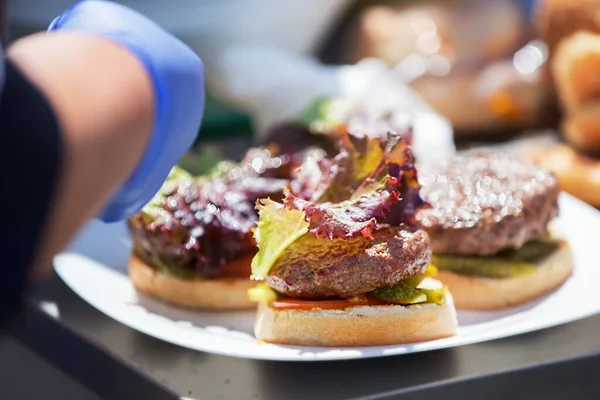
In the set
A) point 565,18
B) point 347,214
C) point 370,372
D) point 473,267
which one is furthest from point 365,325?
point 565,18

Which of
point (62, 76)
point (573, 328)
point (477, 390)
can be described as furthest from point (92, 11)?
point (573, 328)

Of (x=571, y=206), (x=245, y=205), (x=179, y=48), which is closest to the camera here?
(x=179, y=48)

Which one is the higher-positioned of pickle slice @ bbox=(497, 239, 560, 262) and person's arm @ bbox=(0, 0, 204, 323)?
person's arm @ bbox=(0, 0, 204, 323)

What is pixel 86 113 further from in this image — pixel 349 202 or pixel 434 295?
pixel 434 295

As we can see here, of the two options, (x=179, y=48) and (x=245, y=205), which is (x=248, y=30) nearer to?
(x=245, y=205)

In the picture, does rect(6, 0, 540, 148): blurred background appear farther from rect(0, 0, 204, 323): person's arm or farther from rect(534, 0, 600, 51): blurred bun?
rect(0, 0, 204, 323): person's arm

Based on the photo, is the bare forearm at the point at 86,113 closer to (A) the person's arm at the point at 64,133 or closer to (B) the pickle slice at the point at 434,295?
(A) the person's arm at the point at 64,133

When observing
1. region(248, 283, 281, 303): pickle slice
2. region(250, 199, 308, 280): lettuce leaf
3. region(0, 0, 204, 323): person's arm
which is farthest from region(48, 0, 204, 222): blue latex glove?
region(248, 283, 281, 303): pickle slice
